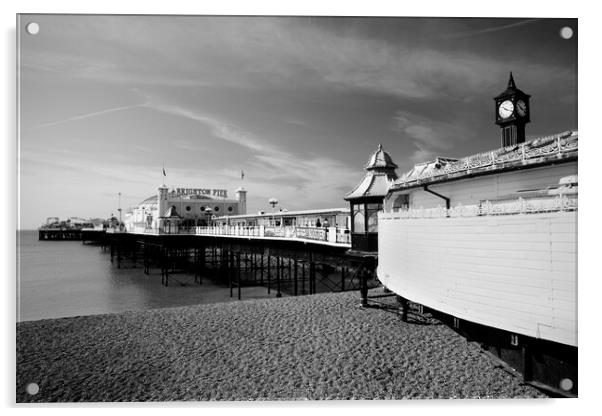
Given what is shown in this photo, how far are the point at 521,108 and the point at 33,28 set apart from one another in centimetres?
784

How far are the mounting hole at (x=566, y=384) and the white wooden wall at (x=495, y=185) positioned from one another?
2.40m

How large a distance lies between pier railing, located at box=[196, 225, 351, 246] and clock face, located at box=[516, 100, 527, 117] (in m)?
4.83

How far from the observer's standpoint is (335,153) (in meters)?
7.02

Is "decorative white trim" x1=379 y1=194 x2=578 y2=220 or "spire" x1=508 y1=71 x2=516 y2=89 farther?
"spire" x1=508 y1=71 x2=516 y2=89

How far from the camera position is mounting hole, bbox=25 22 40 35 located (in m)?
5.52

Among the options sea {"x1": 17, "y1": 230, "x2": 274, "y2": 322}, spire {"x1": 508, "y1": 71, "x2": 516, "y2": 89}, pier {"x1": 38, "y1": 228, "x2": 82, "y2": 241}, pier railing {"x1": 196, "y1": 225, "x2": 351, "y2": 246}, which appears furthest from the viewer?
pier {"x1": 38, "y1": 228, "x2": 82, "y2": 241}

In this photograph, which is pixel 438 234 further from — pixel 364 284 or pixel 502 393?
pixel 364 284

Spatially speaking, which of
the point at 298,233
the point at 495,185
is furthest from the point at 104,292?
the point at 495,185

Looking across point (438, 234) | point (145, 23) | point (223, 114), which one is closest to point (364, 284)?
point (438, 234)

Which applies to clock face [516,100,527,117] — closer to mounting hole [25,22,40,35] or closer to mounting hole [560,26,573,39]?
mounting hole [560,26,573,39]

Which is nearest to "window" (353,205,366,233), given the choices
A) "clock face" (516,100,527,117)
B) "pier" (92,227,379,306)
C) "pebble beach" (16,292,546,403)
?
"pier" (92,227,379,306)

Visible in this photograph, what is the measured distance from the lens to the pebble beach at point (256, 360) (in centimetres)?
540

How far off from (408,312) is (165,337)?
218 inches

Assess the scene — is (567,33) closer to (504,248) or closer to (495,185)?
(495,185)
